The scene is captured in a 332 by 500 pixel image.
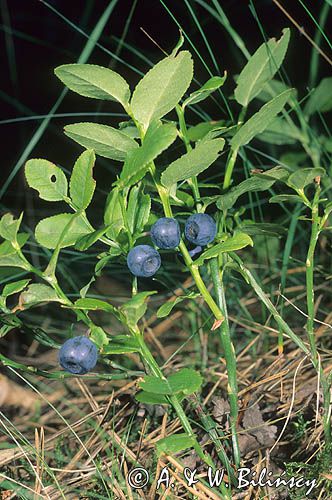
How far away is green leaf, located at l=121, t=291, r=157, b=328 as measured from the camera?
34.8 inches

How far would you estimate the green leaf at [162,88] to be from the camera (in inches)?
36.5

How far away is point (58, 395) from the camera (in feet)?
5.15

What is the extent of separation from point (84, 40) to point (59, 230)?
2.10 m

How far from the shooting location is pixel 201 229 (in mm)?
956

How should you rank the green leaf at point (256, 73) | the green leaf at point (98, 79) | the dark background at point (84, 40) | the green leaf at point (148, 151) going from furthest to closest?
the dark background at point (84, 40) → the green leaf at point (256, 73) → the green leaf at point (98, 79) → the green leaf at point (148, 151)

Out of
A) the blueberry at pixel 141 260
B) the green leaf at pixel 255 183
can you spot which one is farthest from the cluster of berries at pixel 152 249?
the green leaf at pixel 255 183

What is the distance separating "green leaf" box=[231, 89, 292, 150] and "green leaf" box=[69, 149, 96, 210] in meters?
0.21

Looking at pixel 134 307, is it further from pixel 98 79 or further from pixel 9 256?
pixel 98 79

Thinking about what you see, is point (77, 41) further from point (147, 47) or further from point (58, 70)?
point (58, 70)

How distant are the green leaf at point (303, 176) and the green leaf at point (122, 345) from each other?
282 mm

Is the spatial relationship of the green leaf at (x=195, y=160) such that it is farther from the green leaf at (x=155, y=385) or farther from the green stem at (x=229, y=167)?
the green leaf at (x=155, y=385)

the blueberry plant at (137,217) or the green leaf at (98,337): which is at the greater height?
the blueberry plant at (137,217)

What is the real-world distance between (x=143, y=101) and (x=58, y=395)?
2.69ft

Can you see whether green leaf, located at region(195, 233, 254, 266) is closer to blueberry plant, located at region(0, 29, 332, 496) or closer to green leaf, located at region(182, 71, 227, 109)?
blueberry plant, located at region(0, 29, 332, 496)
